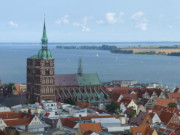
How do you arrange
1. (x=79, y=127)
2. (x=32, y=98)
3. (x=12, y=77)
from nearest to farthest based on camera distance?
1. (x=79, y=127)
2. (x=32, y=98)
3. (x=12, y=77)

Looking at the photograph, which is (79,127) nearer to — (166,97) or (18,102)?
(18,102)

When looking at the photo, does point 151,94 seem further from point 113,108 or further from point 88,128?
point 88,128

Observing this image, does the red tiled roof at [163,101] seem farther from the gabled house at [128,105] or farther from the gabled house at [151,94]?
the gabled house at [151,94]

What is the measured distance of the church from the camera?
8531 centimetres

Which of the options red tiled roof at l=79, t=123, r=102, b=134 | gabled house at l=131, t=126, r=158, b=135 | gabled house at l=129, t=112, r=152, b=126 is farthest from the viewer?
gabled house at l=129, t=112, r=152, b=126

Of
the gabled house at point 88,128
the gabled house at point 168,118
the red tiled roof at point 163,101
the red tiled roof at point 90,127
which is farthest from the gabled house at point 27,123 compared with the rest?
the red tiled roof at point 163,101

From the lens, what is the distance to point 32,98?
285 feet

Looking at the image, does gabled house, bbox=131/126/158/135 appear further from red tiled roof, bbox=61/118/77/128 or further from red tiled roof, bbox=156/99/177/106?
red tiled roof, bbox=156/99/177/106

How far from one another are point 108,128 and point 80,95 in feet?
111

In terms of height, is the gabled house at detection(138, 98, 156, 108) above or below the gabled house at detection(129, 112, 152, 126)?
below

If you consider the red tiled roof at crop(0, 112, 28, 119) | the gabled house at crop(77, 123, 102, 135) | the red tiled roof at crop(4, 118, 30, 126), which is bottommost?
the red tiled roof at crop(0, 112, 28, 119)

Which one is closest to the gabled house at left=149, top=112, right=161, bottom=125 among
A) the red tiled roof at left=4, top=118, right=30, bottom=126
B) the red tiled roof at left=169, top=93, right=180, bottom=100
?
the red tiled roof at left=4, top=118, right=30, bottom=126

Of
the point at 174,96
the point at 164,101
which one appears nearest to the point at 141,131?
the point at 164,101

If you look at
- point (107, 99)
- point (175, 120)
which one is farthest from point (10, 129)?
point (107, 99)
